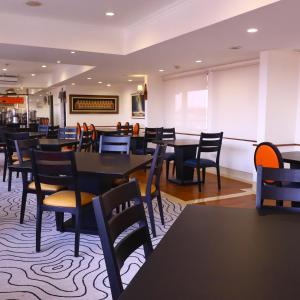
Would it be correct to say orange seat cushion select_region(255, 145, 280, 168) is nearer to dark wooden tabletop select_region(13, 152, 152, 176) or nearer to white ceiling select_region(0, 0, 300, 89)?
dark wooden tabletop select_region(13, 152, 152, 176)

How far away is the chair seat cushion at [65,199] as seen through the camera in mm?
3082

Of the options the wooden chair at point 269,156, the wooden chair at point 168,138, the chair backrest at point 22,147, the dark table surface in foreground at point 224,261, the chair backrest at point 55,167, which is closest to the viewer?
the dark table surface in foreground at point 224,261

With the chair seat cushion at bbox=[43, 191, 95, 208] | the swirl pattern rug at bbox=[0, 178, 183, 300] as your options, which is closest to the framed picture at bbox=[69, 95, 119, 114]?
the swirl pattern rug at bbox=[0, 178, 183, 300]

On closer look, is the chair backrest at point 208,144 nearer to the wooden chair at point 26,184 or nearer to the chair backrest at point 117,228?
the wooden chair at point 26,184

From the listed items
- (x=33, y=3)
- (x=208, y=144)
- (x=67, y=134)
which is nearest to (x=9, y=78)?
(x=67, y=134)

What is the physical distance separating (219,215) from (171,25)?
152 inches

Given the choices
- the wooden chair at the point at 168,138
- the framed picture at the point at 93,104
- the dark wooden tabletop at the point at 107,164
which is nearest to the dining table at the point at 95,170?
the dark wooden tabletop at the point at 107,164

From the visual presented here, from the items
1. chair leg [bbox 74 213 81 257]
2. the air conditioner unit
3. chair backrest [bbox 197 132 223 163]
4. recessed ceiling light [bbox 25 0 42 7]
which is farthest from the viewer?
the air conditioner unit

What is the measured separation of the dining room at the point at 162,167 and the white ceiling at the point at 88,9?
0.10 ft

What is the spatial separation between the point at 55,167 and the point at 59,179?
0.12 meters

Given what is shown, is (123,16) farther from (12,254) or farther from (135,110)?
(135,110)

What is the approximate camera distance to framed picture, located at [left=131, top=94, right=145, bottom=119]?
12164mm

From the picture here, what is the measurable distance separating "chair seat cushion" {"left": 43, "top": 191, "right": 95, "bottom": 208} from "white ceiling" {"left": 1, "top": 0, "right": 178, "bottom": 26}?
2769 millimetres

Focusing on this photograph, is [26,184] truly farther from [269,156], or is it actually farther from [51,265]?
[269,156]
